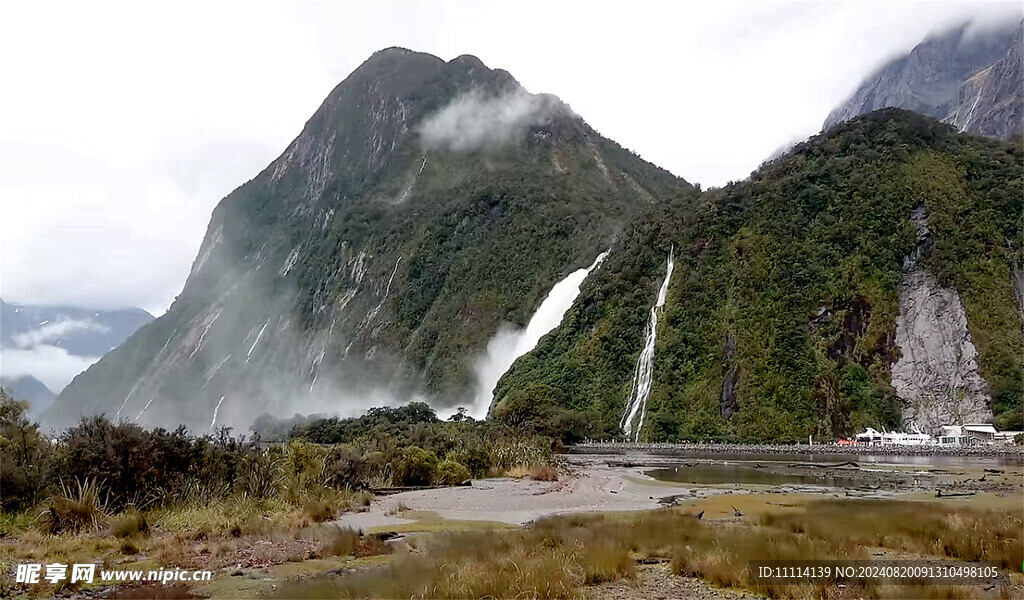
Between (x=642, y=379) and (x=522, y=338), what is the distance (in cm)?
2850

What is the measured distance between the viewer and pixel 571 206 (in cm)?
12950

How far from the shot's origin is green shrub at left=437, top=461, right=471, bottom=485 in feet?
93.9

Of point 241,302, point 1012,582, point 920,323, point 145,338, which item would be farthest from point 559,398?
point 145,338

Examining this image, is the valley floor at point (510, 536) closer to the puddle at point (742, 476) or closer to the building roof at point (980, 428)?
the puddle at point (742, 476)

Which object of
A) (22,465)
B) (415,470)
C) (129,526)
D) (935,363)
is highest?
(935,363)

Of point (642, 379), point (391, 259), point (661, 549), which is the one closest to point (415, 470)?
point (661, 549)

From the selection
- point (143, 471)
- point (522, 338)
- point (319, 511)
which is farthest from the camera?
point (522, 338)

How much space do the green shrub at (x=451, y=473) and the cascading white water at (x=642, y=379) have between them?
1577 inches

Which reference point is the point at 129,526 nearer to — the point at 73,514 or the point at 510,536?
the point at 73,514

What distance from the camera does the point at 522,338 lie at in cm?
9831

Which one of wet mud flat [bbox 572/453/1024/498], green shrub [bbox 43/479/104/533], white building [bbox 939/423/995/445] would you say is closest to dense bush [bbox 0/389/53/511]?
green shrub [bbox 43/479/104/533]

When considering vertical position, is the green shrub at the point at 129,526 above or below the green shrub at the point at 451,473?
above

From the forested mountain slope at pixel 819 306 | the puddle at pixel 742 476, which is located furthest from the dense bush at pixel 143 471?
the forested mountain slope at pixel 819 306

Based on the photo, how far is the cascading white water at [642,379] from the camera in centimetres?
6912
